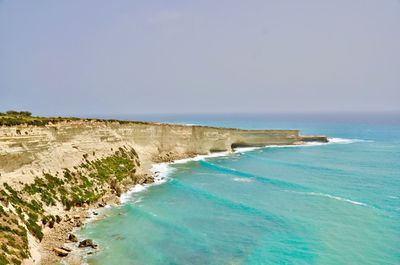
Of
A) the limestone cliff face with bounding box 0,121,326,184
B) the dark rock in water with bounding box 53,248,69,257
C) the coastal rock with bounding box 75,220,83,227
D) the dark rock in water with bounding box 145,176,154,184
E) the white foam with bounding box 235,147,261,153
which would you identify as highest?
the limestone cliff face with bounding box 0,121,326,184

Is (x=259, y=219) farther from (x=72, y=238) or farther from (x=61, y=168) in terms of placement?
(x=61, y=168)

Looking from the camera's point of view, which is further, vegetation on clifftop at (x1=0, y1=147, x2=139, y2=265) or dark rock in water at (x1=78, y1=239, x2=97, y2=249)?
dark rock in water at (x1=78, y1=239, x2=97, y2=249)

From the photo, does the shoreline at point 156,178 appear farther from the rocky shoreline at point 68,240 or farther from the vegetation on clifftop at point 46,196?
the vegetation on clifftop at point 46,196

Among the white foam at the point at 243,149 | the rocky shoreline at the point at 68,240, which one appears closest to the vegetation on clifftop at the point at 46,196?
the rocky shoreline at the point at 68,240

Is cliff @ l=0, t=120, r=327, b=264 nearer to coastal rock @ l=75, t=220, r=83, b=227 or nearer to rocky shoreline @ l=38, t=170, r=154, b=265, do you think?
rocky shoreline @ l=38, t=170, r=154, b=265

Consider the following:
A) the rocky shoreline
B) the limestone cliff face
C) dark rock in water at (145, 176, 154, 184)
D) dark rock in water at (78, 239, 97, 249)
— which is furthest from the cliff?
dark rock in water at (78, 239, 97, 249)

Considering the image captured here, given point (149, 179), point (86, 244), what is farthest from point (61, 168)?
point (86, 244)
